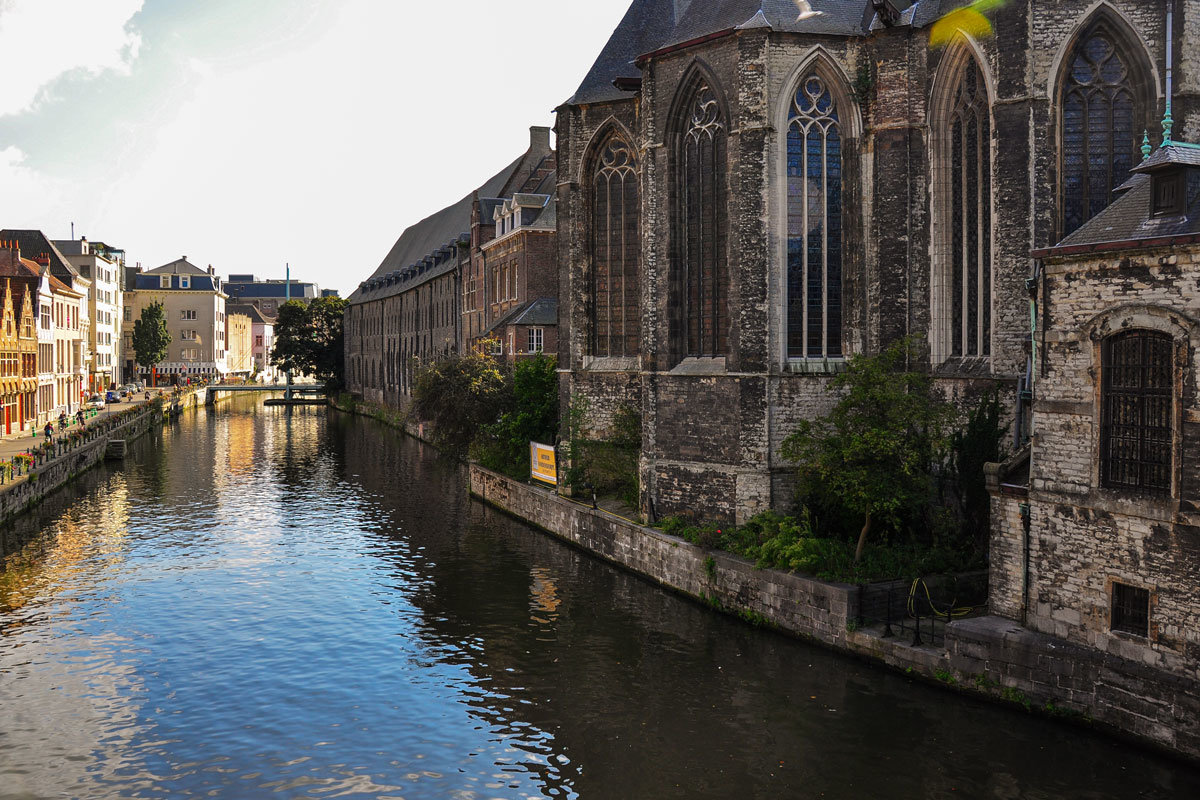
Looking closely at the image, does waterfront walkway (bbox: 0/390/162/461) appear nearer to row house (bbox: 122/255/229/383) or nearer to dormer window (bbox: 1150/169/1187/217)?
dormer window (bbox: 1150/169/1187/217)

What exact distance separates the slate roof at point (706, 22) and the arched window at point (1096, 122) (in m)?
3.17

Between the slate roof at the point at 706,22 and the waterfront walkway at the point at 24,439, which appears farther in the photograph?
the waterfront walkway at the point at 24,439

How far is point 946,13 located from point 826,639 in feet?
47.7

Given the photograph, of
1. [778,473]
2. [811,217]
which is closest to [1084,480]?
[778,473]

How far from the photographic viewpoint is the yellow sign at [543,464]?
33438 mm

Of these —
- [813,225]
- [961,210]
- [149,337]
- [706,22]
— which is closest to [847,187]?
[813,225]

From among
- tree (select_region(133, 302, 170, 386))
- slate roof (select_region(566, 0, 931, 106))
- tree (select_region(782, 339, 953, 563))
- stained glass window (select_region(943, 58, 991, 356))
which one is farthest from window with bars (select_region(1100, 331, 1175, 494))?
tree (select_region(133, 302, 170, 386))

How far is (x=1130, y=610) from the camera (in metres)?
15.4

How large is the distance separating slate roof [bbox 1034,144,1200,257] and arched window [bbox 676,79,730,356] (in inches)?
418

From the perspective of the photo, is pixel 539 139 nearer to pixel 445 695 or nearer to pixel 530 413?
pixel 530 413

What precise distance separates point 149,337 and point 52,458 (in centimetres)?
7020

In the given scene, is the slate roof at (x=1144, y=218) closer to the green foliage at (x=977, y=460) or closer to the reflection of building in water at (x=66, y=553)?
the green foliage at (x=977, y=460)

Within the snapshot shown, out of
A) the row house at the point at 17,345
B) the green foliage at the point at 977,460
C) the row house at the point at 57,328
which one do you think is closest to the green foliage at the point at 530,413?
the green foliage at the point at 977,460

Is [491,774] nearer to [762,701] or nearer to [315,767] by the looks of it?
[315,767]
